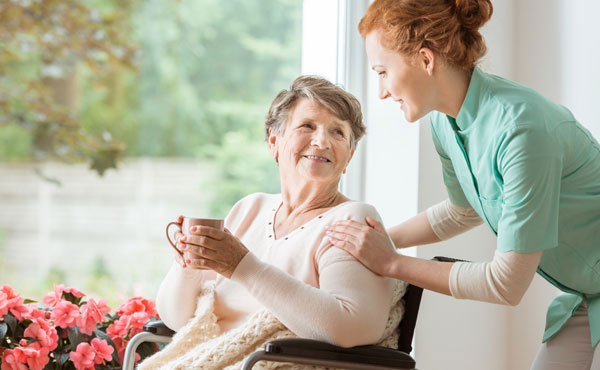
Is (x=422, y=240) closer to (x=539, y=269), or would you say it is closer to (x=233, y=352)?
(x=539, y=269)

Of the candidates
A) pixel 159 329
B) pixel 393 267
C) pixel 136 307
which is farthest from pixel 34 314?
pixel 393 267

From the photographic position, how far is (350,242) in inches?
62.4

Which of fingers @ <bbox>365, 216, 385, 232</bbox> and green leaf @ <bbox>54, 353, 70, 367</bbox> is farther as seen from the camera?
green leaf @ <bbox>54, 353, 70, 367</bbox>

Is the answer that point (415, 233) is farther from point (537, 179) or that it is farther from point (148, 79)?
point (148, 79)

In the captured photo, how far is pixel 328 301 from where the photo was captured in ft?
4.93

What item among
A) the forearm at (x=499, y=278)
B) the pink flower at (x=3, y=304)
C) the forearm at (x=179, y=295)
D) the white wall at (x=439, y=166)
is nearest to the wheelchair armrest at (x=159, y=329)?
the forearm at (x=179, y=295)

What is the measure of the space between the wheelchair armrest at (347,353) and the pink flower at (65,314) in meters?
0.99

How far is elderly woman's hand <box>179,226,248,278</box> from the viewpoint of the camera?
1492 mm

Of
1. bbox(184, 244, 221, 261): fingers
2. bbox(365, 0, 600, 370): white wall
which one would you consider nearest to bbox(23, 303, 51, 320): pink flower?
bbox(184, 244, 221, 261): fingers

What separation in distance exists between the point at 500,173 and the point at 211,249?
71 cm

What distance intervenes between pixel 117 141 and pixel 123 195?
0.27 m

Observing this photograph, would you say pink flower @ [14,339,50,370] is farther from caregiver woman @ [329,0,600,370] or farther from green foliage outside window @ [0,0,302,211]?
caregiver woman @ [329,0,600,370]

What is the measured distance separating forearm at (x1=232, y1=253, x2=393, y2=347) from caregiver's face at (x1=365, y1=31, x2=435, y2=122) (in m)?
0.42

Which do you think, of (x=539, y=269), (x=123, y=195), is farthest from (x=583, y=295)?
(x=123, y=195)
